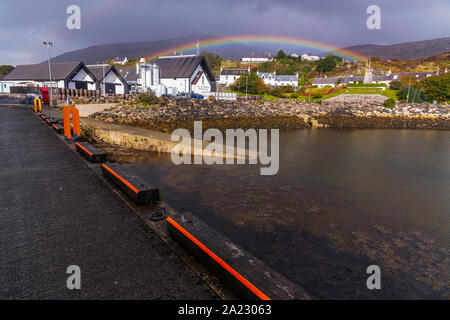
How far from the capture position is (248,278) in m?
4.19

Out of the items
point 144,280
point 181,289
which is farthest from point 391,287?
point 144,280

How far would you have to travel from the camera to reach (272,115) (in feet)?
157

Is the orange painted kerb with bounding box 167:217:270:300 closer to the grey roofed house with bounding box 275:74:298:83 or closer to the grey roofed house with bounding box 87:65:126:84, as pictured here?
the grey roofed house with bounding box 87:65:126:84

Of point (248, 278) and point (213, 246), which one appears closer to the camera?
point (248, 278)

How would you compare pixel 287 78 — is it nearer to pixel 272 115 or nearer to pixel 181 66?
pixel 181 66

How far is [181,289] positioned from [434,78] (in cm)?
8334

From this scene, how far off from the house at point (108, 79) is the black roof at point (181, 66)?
8394 mm

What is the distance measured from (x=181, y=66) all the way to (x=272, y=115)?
23338 millimetres

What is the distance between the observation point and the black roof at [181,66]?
56.2 meters

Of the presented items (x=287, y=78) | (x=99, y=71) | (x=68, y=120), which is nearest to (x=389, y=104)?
(x=287, y=78)

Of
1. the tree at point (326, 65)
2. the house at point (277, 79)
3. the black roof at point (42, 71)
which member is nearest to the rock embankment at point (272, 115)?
the black roof at point (42, 71)

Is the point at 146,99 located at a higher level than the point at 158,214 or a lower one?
higher

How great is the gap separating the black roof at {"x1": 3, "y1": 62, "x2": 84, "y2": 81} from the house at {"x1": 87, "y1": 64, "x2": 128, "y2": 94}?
167 inches

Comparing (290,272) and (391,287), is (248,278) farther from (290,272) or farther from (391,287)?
(391,287)
